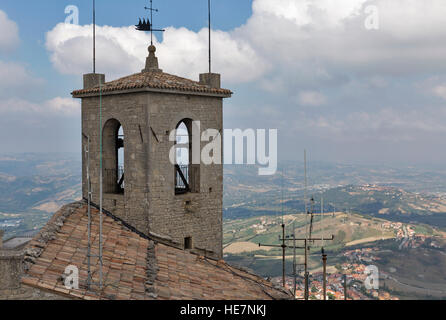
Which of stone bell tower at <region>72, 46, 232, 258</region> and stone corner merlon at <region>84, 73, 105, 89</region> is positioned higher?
stone corner merlon at <region>84, 73, 105, 89</region>

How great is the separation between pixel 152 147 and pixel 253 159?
311 centimetres

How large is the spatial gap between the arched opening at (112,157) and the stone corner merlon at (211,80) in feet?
10.6

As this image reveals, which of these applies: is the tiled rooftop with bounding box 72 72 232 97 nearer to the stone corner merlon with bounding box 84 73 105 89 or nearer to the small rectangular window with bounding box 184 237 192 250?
the stone corner merlon with bounding box 84 73 105 89

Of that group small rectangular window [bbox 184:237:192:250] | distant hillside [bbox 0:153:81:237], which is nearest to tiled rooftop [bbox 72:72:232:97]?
small rectangular window [bbox 184:237:192:250]

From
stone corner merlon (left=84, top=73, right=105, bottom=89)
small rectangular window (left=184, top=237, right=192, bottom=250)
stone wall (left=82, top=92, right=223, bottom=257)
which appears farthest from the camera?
stone corner merlon (left=84, top=73, right=105, bottom=89)

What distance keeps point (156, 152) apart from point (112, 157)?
2261 mm

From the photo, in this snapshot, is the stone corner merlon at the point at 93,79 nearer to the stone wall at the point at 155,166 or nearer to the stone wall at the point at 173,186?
the stone wall at the point at 155,166

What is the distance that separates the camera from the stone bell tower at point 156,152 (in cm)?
1590

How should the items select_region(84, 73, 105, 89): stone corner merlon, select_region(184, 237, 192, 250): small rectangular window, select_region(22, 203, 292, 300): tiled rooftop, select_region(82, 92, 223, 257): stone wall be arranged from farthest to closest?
select_region(84, 73, 105, 89): stone corner merlon < select_region(184, 237, 192, 250): small rectangular window < select_region(82, 92, 223, 257): stone wall < select_region(22, 203, 292, 300): tiled rooftop

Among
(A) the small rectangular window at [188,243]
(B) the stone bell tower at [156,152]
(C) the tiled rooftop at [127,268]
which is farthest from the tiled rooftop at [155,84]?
(A) the small rectangular window at [188,243]

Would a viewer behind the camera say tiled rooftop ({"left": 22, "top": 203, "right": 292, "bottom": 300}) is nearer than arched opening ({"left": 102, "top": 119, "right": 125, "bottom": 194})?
Yes

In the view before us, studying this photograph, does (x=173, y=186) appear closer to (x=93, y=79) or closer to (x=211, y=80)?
(x=211, y=80)

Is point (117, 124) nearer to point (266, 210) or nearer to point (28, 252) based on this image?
point (28, 252)

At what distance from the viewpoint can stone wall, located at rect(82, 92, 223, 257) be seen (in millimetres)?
15875
